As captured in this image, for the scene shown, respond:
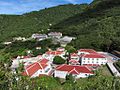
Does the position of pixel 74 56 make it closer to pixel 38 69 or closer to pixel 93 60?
pixel 93 60

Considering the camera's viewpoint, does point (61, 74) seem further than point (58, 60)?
No

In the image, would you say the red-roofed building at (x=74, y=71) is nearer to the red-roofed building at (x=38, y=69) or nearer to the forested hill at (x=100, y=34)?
the red-roofed building at (x=38, y=69)

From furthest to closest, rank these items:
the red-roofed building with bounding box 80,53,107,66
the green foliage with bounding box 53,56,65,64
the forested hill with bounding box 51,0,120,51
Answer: the forested hill with bounding box 51,0,120,51, the green foliage with bounding box 53,56,65,64, the red-roofed building with bounding box 80,53,107,66

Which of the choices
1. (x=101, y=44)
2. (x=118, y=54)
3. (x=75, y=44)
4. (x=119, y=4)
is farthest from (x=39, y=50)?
(x=119, y=4)

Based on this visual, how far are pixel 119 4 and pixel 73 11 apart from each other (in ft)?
215

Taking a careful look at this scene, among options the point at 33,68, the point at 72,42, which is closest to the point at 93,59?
the point at 33,68

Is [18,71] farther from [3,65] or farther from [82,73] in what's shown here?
[82,73]

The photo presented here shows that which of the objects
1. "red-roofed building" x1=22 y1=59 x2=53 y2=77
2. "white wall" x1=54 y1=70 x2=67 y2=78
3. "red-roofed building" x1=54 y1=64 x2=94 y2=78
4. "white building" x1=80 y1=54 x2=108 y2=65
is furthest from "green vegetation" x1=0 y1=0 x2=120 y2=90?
"red-roofed building" x1=22 y1=59 x2=53 y2=77

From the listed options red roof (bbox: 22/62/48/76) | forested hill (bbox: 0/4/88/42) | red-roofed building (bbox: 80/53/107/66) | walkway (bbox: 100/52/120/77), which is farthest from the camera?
forested hill (bbox: 0/4/88/42)

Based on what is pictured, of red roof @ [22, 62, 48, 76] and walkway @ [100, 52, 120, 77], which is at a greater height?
red roof @ [22, 62, 48, 76]

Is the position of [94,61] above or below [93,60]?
below

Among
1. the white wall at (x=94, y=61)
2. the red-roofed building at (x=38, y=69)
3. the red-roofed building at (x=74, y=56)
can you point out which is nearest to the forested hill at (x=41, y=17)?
the red-roofed building at (x=74, y=56)

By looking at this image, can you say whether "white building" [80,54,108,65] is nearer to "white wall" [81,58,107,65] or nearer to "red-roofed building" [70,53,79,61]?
"white wall" [81,58,107,65]

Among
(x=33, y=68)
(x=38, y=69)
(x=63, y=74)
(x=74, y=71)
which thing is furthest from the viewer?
(x=38, y=69)
